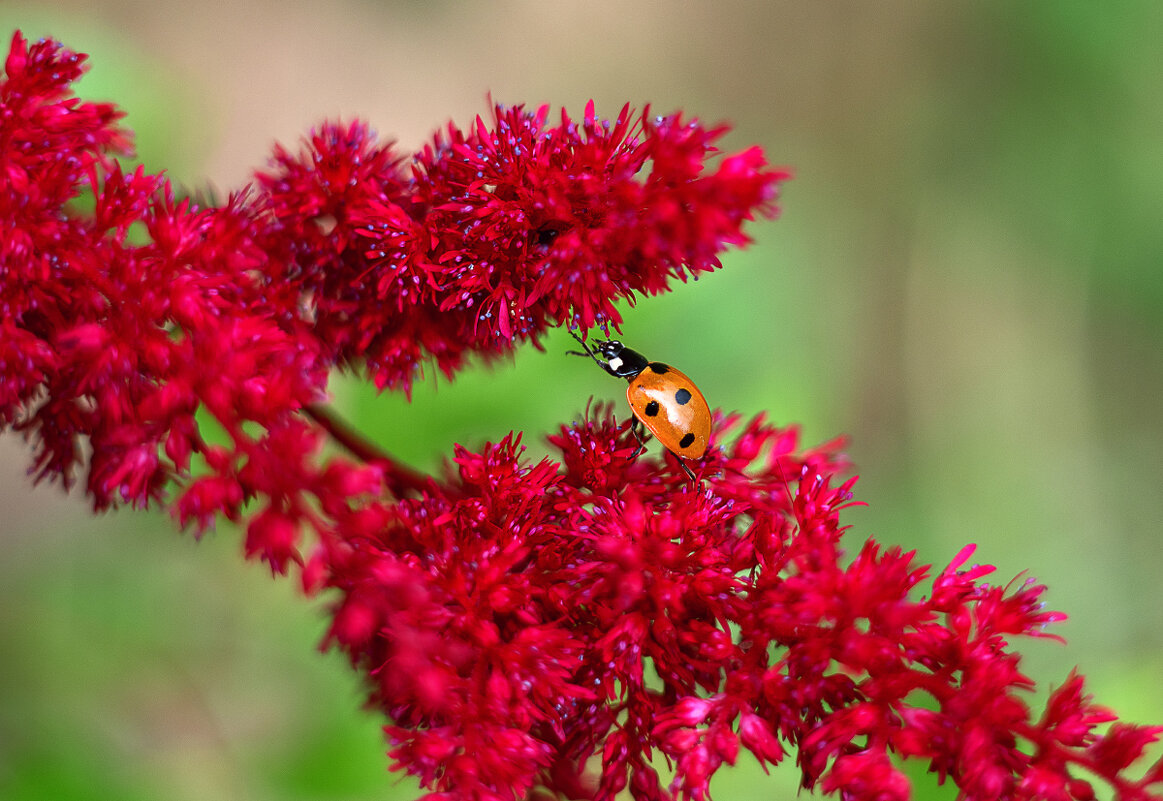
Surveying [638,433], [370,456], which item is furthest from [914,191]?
[370,456]

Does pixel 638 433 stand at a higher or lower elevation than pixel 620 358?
lower

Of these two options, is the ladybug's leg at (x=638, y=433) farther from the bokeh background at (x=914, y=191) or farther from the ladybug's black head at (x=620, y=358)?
the bokeh background at (x=914, y=191)

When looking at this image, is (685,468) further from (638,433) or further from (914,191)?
(914,191)

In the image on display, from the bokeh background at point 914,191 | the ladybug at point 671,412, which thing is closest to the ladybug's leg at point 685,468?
the ladybug at point 671,412

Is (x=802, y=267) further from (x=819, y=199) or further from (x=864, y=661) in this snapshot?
(x=864, y=661)

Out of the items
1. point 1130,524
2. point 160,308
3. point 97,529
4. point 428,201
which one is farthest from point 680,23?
point 160,308

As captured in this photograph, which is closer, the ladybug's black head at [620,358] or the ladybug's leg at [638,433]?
the ladybug's leg at [638,433]

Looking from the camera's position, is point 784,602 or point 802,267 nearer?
point 784,602

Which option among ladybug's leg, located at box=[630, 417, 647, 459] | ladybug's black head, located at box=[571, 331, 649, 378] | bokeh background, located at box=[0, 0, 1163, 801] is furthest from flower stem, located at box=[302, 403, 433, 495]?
bokeh background, located at box=[0, 0, 1163, 801]

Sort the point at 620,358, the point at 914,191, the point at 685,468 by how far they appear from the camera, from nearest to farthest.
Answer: the point at 685,468
the point at 620,358
the point at 914,191

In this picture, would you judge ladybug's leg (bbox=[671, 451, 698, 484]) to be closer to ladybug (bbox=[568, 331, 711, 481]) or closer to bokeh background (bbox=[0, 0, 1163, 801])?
ladybug (bbox=[568, 331, 711, 481])

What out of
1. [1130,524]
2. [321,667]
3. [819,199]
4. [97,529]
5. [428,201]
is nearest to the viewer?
[428,201]
